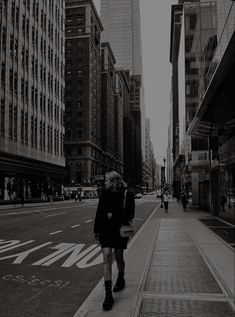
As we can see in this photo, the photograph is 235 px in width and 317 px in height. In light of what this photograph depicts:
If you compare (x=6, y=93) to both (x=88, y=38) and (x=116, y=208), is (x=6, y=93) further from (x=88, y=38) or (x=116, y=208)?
(x=88, y=38)

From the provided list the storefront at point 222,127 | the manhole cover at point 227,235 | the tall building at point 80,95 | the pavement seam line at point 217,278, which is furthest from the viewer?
the tall building at point 80,95

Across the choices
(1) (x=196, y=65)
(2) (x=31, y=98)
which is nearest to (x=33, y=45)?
(2) (x=31, y=98)

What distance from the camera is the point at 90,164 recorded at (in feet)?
387

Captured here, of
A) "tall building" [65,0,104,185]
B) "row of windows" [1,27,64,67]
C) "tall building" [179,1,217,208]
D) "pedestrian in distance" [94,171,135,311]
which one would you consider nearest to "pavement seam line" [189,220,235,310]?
"pedestrian in distance" [94,171,135,311]

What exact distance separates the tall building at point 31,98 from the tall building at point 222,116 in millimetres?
26204

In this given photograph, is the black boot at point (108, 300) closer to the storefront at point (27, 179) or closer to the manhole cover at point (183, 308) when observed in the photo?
the manhole cover at point (183, 308)

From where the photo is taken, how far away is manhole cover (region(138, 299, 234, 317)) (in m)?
5.68

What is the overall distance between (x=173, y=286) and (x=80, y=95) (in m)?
116

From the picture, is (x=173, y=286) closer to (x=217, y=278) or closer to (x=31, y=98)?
(x=217, y=278)

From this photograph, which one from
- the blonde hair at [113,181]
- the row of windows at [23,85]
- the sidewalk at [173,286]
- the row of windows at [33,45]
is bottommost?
the sidewalk at [173,286]

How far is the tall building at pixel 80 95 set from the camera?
385ft

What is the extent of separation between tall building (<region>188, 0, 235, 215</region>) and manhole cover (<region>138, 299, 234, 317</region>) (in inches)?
355

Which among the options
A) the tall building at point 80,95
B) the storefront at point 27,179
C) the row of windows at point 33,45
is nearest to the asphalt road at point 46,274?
the storefront at point 27,179

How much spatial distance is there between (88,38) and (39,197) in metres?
68.8
